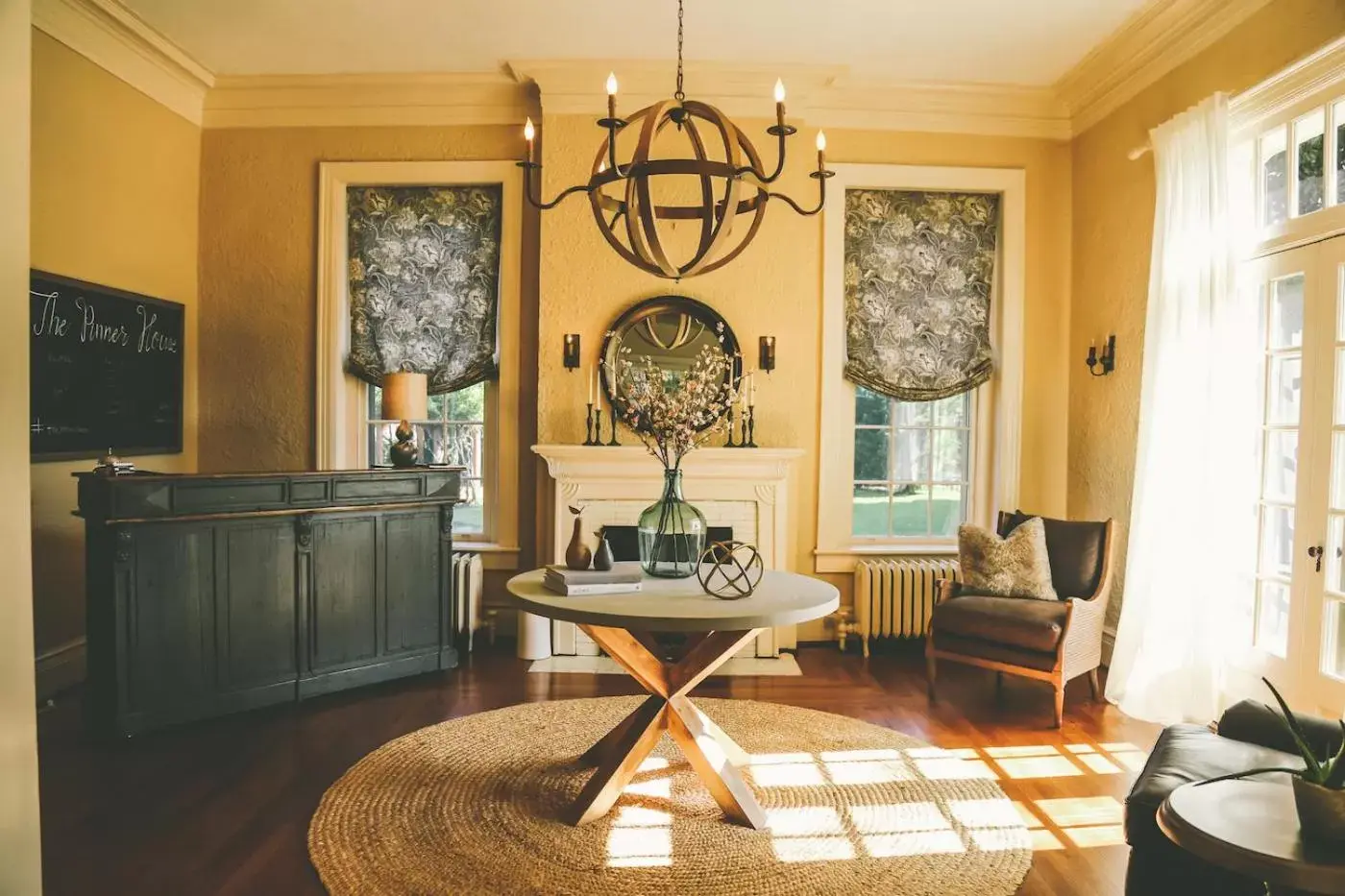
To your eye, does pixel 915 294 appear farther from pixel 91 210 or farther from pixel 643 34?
pixel 91 210

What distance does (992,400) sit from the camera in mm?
5121

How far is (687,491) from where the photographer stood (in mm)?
4719

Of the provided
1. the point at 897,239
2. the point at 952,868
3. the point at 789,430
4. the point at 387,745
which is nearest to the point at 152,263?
the point at 387,745

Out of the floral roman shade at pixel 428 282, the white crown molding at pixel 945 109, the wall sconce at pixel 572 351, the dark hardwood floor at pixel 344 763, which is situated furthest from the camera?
the floral roman shade at pixel 428 282

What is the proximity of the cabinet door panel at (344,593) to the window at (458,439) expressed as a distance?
3.57 ft

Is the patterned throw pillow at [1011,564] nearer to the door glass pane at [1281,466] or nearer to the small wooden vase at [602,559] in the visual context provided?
the door glass pane at [1281,466]

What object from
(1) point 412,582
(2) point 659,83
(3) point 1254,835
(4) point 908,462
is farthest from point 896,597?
(3) point 1254,835

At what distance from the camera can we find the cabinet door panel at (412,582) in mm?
4172

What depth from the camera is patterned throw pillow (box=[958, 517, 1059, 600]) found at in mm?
4047

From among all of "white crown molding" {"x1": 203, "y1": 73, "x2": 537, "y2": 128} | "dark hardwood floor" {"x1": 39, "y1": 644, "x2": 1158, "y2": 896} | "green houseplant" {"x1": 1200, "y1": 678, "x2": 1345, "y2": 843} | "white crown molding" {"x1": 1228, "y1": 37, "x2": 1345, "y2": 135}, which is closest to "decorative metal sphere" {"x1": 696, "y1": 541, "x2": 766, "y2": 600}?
"dark hardwood floor" {"x1": 39, "y1": 644, "x2": 1158, "y2": 896}

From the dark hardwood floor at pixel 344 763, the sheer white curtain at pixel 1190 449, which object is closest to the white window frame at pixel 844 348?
the dark hardwood floor at pixel 344 763

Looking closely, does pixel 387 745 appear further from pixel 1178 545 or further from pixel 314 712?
pixel 1178 545

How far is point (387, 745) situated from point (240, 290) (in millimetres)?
3054

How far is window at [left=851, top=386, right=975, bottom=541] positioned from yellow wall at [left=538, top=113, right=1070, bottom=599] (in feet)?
1.13
